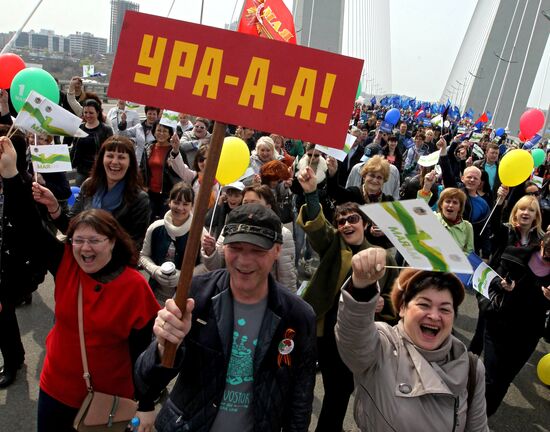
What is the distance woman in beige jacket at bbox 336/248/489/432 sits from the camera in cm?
163

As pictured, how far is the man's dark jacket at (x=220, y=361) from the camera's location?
163 cm

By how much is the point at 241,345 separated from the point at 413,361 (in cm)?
63

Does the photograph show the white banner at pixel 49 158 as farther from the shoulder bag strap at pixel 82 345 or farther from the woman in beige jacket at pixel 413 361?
the woman in beige jacket at pixel 413 361

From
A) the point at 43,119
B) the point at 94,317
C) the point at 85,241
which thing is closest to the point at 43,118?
the point at 43,119

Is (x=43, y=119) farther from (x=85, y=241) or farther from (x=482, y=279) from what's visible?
(x=482, y=279)

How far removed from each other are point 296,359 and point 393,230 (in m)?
0.60

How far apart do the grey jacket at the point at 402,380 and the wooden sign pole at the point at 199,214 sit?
0.56m

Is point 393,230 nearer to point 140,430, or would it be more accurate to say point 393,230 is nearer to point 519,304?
point 140,430

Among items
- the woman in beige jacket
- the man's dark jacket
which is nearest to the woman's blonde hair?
the woman in beige jacket

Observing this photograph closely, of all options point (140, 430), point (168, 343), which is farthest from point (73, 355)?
point (168, 343)

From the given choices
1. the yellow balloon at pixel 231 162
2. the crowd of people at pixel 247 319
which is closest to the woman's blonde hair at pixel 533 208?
the crowd of people at pixel 247 319

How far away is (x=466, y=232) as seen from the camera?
4.02 metres

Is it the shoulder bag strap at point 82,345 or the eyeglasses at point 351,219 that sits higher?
the eyeglasses at point 351,219

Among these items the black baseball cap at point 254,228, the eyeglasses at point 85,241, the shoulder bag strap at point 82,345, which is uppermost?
the black baseball cap at point 254,228
